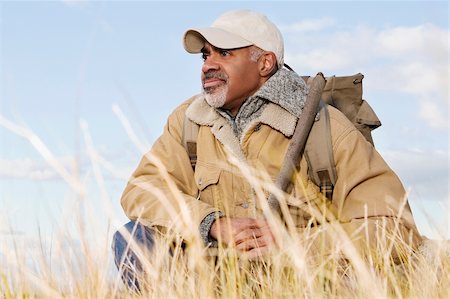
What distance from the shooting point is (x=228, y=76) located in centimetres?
520

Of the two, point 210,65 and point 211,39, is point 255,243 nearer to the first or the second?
point 210,65

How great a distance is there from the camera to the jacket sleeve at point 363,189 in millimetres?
4883

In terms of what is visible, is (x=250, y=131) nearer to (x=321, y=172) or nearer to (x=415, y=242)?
(x=321, y=172)

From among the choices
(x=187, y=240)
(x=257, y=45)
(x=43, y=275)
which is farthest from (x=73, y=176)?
(x=257, y=45)

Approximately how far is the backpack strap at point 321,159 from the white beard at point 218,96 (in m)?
0.63

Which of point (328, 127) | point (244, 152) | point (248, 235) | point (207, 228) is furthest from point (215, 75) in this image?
point (248, 235)

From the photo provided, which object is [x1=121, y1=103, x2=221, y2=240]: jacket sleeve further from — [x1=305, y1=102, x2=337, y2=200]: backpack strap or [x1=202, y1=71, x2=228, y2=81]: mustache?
[x1=305, y1=102, x2=337, y2=200]: backpack strap

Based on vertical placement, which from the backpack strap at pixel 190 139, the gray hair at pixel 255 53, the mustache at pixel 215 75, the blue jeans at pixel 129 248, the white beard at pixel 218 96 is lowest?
the blue jeans at pixel 129 248

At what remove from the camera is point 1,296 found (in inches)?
162

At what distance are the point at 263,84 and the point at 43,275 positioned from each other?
6.63 ft

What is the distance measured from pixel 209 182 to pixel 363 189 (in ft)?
3.32

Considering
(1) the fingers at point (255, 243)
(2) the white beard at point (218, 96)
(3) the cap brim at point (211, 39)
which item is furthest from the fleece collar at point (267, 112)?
(1) the fingers at point (255, 243)

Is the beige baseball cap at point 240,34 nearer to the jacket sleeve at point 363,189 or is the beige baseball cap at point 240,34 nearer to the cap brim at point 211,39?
the cap brim at point 211,39

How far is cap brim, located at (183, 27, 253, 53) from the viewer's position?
5.16 m
